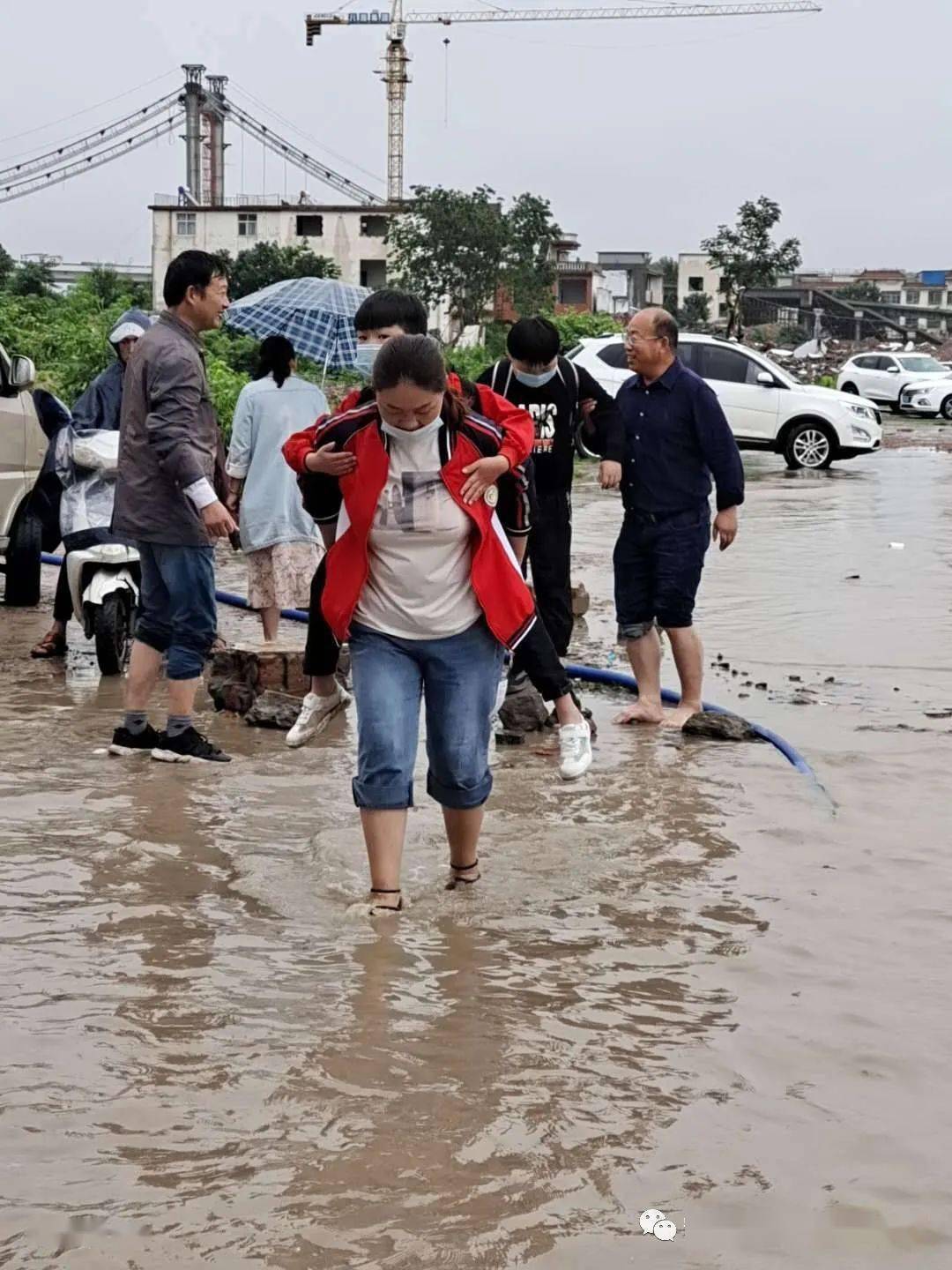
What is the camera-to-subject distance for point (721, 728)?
819 cm

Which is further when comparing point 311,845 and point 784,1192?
point 311,845

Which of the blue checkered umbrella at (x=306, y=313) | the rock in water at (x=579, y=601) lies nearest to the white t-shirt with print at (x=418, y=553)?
the rock in water at (x=579, y=601)

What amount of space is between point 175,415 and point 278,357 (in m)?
2.36

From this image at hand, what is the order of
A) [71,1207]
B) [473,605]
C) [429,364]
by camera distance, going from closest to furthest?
[71,1207]
[429,364]
[473,605]

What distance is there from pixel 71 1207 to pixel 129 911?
2.04 metres

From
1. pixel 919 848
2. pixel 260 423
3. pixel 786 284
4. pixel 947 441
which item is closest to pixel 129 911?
pixel 919 848

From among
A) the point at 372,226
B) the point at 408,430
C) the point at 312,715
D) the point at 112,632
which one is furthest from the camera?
the point at 372,226

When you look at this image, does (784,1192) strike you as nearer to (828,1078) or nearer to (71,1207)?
(828,1078)

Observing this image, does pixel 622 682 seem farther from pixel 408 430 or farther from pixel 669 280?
pixel 669 280

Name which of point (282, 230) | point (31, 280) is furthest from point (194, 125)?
point (31, 280)

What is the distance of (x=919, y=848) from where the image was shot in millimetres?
6336

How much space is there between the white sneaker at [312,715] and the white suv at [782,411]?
2014 cm

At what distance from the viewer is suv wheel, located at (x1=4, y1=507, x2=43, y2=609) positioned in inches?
470

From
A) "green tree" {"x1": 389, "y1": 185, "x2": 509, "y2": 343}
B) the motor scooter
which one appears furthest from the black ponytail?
"green tree" {"x1": 389, "y1": 185, "x2": 509, "y2": 343}
